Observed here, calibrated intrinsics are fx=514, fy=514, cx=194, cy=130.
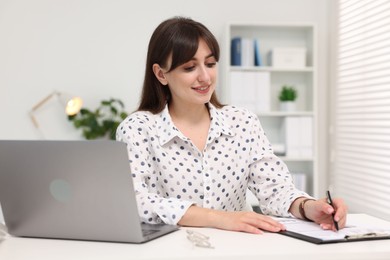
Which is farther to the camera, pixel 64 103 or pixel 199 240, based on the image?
pixel 64 103

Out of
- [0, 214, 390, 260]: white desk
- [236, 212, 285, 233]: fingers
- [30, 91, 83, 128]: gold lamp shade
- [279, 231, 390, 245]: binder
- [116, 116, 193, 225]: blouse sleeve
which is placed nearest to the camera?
[0, 214, 390, 260]: white desk

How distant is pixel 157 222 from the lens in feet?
4.88

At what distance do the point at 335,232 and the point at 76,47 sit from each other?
3.27m

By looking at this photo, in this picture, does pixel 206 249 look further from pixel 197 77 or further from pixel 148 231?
pixel 197 77

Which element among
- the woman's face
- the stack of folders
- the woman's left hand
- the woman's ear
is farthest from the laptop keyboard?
the stack of folders

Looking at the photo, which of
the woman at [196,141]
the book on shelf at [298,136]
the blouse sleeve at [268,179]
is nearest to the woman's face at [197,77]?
the woman at [196,141]

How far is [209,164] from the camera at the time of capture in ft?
6.04

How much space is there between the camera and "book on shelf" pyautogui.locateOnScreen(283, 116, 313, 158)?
13.5 feet

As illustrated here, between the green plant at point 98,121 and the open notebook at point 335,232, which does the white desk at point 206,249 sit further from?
the green plant at point 98,121

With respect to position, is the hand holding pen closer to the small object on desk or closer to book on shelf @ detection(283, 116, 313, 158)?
the small object on desk

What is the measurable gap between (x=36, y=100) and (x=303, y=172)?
7.49 feet

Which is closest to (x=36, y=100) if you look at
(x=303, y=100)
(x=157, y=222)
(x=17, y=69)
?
(x=17, y=69)

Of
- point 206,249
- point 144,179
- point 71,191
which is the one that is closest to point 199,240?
point 206,249

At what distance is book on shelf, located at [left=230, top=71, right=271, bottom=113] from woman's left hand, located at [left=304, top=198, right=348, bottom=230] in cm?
258
